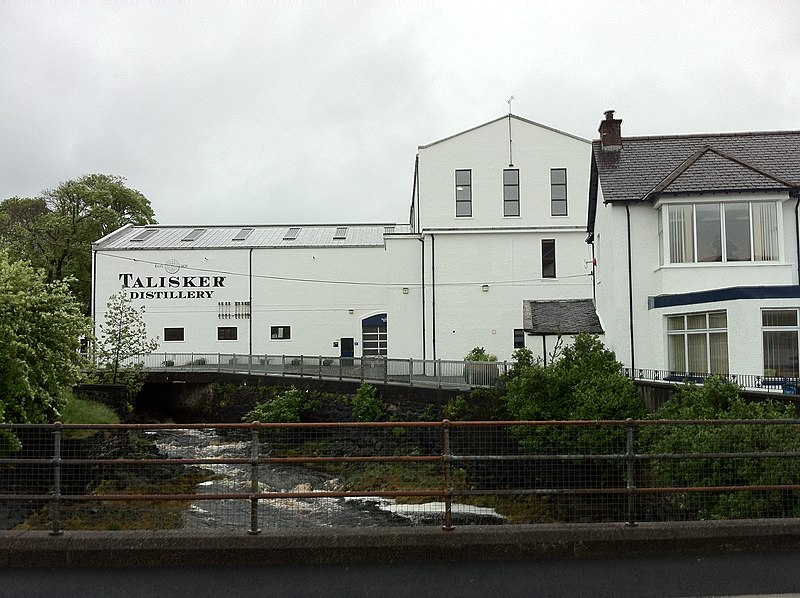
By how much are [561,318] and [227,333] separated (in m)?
22.9

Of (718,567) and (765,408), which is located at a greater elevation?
(765,408)

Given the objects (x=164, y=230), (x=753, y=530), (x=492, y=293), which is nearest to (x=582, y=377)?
(x=753, y=530)

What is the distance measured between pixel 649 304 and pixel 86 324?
47.0 ft

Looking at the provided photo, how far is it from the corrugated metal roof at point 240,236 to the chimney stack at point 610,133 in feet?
63.1

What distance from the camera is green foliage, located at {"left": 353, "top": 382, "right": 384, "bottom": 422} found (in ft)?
83.7

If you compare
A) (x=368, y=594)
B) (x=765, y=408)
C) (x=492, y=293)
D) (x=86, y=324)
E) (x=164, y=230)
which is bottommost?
(x=368, y=594)

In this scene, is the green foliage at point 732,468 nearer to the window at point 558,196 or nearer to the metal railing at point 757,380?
the metal railing at point 757,380

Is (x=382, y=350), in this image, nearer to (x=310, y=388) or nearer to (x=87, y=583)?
(x=310, y=388)

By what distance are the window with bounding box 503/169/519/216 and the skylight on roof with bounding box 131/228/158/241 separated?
22.6 metres

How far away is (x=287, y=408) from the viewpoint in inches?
1105

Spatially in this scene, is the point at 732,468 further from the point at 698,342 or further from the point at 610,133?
the point at 610,133

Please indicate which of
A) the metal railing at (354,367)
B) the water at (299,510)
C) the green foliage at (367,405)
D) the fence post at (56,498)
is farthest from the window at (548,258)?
the fence post at (56,498)

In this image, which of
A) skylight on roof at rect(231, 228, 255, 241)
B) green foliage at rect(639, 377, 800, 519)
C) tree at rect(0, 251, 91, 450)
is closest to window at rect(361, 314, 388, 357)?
skylight on roof at rect(231, 228, 255, 241)

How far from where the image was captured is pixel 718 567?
5.70m
